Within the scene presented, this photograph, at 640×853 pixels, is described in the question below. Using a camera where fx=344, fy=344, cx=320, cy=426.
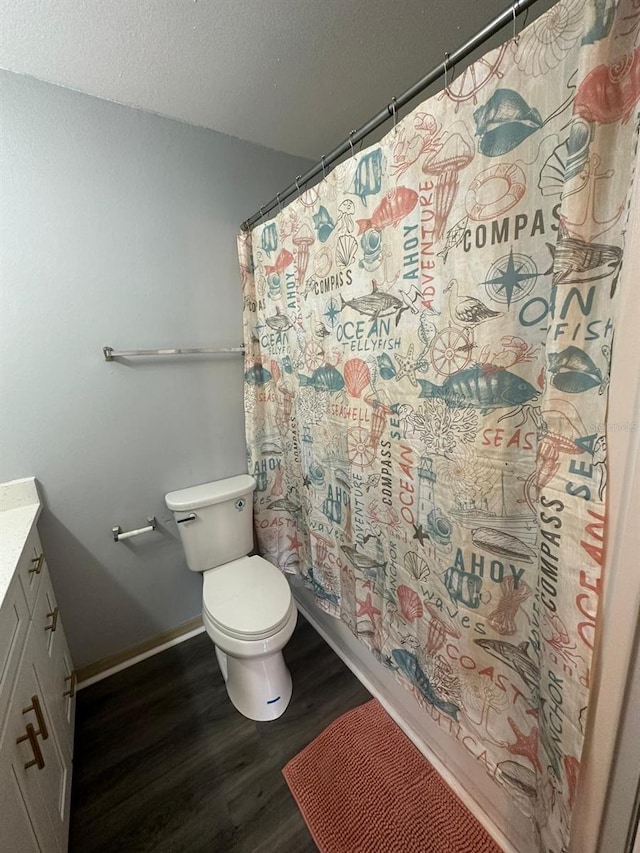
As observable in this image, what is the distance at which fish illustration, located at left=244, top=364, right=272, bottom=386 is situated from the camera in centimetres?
166

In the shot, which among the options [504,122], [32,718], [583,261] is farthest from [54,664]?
[504,122]

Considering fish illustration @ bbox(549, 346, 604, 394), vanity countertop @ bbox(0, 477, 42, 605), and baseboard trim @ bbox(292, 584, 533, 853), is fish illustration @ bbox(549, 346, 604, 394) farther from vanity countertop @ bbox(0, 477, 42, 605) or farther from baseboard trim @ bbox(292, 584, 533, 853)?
vanity countertop @ bbox(0, 477, 42, 605)

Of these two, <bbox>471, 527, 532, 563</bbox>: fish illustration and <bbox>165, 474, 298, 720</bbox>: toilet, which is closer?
<bbox>471, 527, 532, 563</bbox>: fish illustration

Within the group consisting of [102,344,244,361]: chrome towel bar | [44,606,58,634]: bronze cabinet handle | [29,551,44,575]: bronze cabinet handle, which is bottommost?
[44,606,58,634]: bronze cabinet handle

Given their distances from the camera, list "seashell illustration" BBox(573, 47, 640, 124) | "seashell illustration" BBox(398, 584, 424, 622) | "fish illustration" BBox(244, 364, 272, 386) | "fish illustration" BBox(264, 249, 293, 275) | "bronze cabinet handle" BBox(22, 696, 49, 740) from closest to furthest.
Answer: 1. "seashell illustration" BBox(573, 47, 640, 124)
2. "bronze cabinet handle" BBox(22, 696, 49, 740)
3. "seashell illustration" BBox(398, 584, 424, 622)
4. "fish illustration" BBox(264, 249, 293, 275)
5. "fish illustration" BBox(244, 364, 272, 386)

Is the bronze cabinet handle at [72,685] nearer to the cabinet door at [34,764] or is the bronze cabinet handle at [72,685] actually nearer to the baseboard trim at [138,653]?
the baseboard trim at [138,653]

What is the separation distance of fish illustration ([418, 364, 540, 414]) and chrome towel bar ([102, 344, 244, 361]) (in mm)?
1096

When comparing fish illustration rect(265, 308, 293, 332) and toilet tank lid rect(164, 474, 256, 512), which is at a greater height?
fish illustration rect(265, 308, 293, 332)

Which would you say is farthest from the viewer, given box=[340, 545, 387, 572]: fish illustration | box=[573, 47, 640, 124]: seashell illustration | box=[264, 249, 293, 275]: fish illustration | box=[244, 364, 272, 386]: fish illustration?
box=[244, 364, 272, 386]: fish illustration

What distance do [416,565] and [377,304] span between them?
794 mm

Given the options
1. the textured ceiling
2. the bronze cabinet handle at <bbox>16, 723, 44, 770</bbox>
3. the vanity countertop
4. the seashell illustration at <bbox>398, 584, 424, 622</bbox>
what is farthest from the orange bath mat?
the textured ceiling

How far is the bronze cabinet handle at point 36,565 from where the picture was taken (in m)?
1.11

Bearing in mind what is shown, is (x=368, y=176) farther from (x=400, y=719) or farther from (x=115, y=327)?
(x=400, y=719)

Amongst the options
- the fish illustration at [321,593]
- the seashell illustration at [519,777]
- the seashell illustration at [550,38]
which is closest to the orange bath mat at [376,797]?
the seashell illustration at [519,777]
